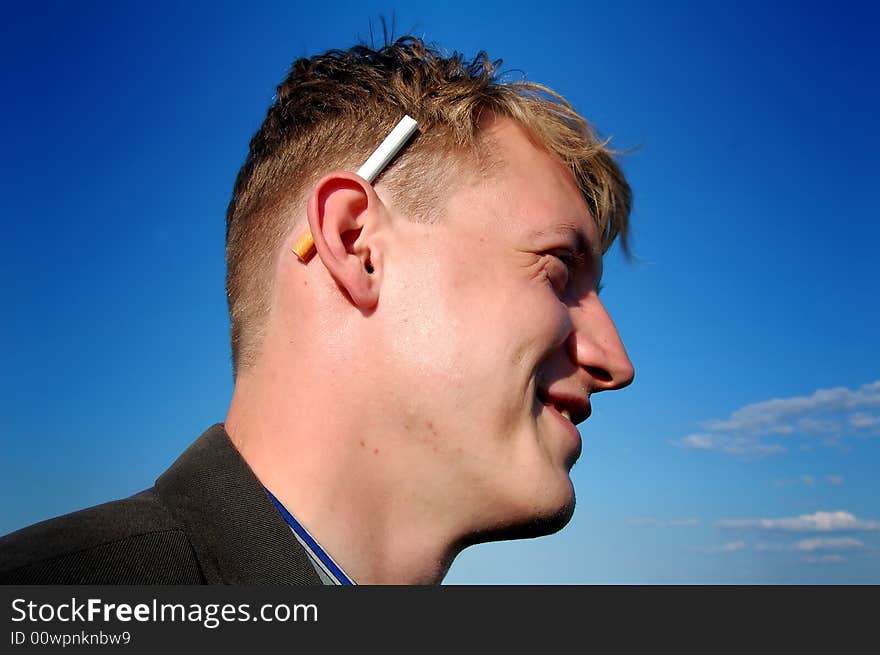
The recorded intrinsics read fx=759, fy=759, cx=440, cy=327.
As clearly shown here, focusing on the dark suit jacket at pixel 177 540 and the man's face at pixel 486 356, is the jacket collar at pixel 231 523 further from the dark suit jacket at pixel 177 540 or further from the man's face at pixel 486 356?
the man's face at pixel 486 356

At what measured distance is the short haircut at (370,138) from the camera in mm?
3014

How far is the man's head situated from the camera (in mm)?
2648

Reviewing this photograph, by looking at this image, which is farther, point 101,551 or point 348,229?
point 348,229

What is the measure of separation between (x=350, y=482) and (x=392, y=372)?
40 centimetres

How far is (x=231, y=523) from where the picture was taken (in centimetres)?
232

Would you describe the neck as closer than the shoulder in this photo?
No

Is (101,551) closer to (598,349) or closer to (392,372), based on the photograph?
(392,372)

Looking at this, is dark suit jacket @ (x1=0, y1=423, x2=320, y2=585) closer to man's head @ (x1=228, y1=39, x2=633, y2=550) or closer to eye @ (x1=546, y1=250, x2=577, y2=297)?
man's head @ (x1=228, y1=39, x2=633, y2=550)

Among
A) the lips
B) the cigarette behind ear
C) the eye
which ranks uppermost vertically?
the cigarette behind ear

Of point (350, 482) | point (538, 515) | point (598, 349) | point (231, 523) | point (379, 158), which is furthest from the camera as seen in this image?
point (598, 349)

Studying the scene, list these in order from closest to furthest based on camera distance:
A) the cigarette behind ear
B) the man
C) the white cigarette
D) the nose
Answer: the man, the cigarette behind ear, the white cigarette, the nose

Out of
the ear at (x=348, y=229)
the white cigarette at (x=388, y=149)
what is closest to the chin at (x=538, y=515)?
the ear at (x=348, y=229)

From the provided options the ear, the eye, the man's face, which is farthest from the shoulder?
the eye

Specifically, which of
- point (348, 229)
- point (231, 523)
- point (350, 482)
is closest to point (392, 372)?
point (350, 482)
